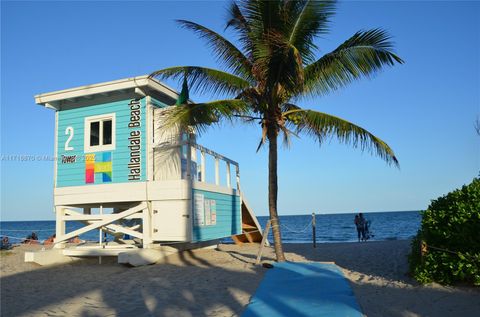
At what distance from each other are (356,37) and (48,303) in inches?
333

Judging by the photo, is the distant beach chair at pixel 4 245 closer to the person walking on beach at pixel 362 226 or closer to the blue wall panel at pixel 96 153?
the blue wall panel at pixel 96 153

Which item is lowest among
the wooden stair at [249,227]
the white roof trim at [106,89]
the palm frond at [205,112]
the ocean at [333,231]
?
the ocean at [333,231]

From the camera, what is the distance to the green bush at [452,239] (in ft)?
26.7

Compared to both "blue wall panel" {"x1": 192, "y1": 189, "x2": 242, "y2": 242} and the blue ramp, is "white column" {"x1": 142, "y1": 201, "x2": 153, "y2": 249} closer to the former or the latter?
"blue wall panel" {"x1": 192, "y1": 189, "x2": 242, "y2": 242}

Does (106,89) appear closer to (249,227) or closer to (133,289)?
(133,289)

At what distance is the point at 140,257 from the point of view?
459 inches

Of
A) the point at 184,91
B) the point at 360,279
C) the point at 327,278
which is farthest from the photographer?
the point at 184,91

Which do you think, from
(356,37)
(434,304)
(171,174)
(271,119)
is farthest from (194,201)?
(434,304)

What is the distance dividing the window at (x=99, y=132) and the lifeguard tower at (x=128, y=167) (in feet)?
0.10

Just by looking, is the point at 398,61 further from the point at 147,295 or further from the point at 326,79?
the point at 147,295

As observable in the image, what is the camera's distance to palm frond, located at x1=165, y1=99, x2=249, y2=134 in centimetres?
1071

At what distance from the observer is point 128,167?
1280cm

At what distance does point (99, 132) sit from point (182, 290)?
674 cm

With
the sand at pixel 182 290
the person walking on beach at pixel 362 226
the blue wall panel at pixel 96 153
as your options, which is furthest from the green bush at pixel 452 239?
the person walking on beach at pixel 362 226
